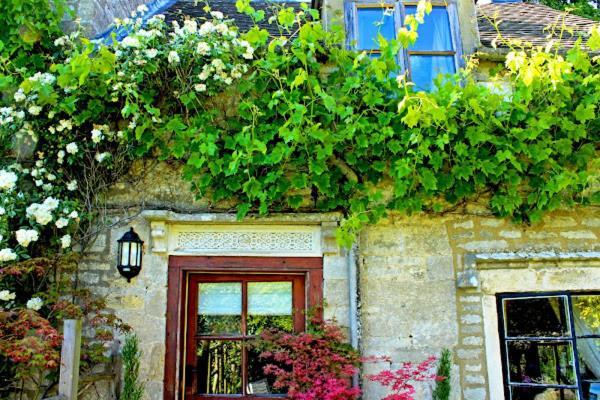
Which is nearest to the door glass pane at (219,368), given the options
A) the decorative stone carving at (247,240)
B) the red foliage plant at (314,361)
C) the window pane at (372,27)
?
the red foliage plant at (314,361)

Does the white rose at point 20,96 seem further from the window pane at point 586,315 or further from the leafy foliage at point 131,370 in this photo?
the window pane at point 586,315

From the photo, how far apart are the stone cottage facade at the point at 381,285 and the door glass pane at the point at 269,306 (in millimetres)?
11

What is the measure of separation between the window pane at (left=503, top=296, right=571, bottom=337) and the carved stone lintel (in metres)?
2.71

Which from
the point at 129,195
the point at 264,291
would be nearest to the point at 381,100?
the point at 264,291

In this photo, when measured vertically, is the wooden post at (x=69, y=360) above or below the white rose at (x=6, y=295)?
below

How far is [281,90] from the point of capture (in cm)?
449

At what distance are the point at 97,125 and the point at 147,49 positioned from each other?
0.71 metres

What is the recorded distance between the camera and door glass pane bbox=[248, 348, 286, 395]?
15.2 feet

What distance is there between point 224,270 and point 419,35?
2659 millimetres

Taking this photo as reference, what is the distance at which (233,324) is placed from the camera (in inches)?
188

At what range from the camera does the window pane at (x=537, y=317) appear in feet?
15.5

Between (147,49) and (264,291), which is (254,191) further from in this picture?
(147,49)

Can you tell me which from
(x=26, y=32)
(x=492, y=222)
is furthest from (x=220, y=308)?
(x=26, y=32)

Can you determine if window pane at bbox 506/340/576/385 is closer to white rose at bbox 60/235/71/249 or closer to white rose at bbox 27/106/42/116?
white rose at bbox 60/235/71/249
